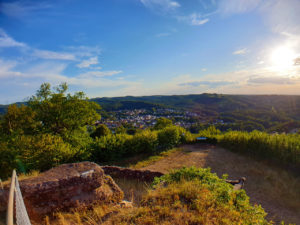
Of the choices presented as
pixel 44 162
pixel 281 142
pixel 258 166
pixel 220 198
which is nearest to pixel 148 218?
pixel 220 198

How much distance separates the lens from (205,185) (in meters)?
4.51

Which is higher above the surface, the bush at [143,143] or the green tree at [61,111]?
the green tree at [61,111]

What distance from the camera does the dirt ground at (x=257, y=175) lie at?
22.1ft

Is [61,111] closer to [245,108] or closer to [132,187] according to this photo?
[132,187]

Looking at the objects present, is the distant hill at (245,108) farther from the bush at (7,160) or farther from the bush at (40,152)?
the bush at (7,160)

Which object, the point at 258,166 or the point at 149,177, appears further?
the point at 258,166

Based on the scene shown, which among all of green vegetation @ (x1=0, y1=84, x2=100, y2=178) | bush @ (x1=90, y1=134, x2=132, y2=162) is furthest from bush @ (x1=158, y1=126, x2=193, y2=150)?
green vegetation @ (x1=0, y1=84, x2=100, y2=178)

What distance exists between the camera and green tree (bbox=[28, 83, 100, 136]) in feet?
40.8

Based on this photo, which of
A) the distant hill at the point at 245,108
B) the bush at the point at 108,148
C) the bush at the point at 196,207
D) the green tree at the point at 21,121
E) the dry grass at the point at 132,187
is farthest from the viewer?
the distant hill at the point at 245,108

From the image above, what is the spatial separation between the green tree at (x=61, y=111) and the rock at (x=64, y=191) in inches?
330

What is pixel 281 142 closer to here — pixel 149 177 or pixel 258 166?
pixel 258 166

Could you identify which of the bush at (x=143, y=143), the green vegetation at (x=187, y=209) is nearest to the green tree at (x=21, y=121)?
the bush at (x=143, y=143)

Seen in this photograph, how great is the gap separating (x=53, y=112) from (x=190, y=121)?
180ft

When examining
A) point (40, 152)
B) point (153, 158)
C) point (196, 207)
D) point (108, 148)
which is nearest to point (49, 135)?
point (40, 152)
